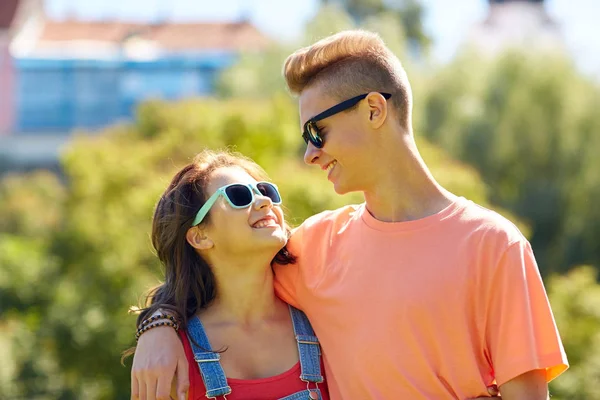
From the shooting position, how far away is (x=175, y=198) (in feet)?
12.7

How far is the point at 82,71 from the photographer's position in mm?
49000

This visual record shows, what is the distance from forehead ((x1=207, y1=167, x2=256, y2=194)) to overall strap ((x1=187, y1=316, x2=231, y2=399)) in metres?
0.51

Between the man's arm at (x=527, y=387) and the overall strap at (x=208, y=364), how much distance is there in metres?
0.92

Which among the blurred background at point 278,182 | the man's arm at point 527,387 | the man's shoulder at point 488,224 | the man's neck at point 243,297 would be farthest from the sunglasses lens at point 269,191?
the blurred background at point 278,182

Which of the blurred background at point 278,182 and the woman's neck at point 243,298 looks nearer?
the woman's neck at point 243,298

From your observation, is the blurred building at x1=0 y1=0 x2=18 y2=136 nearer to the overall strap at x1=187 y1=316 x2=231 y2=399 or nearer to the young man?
the overall strap at x1=187 y1=316 x2=231 y2=399

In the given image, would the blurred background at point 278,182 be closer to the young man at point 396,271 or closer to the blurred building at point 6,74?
the young man at point 396,271

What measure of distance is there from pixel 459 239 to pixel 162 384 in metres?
1.04

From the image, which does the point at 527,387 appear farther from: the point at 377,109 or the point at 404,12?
the point at 404,12

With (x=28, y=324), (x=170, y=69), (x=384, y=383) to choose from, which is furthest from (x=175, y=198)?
(x=170, y=69)

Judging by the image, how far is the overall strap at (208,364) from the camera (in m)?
3.54

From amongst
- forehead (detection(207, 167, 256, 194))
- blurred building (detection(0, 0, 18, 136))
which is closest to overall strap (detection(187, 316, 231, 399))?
forehead (detection(207, 167, 256, 194))

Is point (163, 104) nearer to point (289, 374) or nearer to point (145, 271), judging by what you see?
point (145, 271)

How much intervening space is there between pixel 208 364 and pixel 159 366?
0.56 ft
